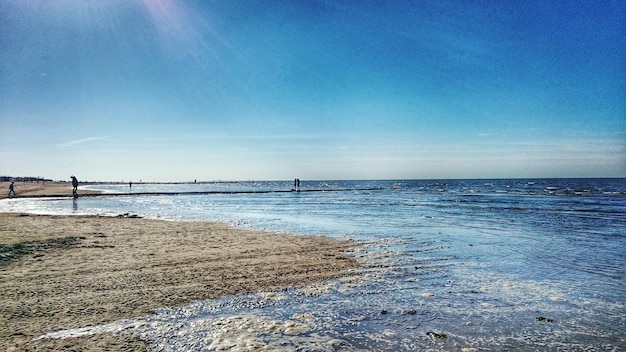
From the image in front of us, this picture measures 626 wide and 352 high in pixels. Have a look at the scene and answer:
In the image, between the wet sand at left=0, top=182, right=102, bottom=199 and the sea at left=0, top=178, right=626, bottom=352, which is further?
the wet sand at left=0, top=182, right=102, bottom=199

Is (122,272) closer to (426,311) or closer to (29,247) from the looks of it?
(29,247)

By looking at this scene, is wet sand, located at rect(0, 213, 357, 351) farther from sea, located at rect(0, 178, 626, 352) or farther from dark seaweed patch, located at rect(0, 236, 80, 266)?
sea, located at rect(0, 178, 626, 352)

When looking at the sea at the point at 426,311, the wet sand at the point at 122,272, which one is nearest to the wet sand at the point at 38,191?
the wet sand at the point at 122,272

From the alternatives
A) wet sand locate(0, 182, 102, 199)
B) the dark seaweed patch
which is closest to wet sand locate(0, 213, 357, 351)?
the dark seaweed patch

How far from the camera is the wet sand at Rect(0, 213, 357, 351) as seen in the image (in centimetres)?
586

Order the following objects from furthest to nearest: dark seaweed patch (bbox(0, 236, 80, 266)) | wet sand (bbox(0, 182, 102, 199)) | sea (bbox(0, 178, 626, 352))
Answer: wet sand (bbox(0, 182, 102, 199)) < dark seaweed patch (bbox(0, 236, 80, 266)) < sea (bbox(0, 178, 626, 352))

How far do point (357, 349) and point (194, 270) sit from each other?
18.7 ft

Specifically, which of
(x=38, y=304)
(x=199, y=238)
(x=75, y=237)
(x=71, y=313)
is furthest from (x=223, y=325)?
(x=75, y=237)

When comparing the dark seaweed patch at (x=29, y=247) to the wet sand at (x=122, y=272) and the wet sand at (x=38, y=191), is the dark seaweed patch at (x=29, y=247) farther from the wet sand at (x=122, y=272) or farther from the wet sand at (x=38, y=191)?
the wet sand at (x=38, y=191)

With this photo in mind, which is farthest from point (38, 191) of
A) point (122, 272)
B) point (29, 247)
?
point (122, 272)

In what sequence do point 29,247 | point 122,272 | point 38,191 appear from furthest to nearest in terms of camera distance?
point 38,191, point 29,247, point 122,272

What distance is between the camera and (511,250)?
13.0 metres

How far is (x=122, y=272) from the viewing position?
9.01 meters

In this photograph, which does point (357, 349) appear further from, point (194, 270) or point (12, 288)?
point (12, 288)
